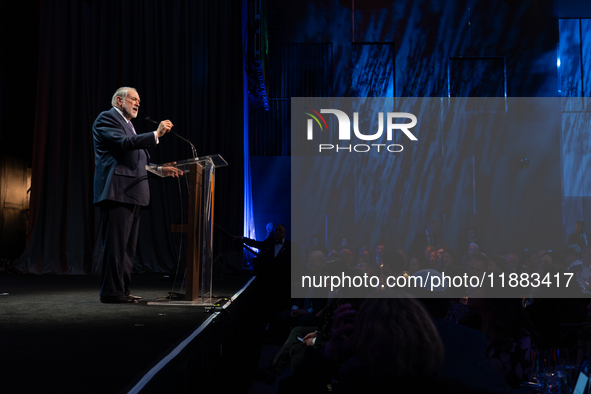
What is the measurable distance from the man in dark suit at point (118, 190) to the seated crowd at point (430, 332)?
1076 millimetres

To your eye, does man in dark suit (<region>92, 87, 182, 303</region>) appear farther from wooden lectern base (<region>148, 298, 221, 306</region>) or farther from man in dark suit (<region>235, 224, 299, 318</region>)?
man in dark suit (<region>235, 224, 299, 318</region>)

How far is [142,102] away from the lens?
638cm

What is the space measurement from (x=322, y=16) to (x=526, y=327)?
818 cm

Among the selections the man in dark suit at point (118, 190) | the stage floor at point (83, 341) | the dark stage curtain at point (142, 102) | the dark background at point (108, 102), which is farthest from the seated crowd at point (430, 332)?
the dark background at point (108, 102)

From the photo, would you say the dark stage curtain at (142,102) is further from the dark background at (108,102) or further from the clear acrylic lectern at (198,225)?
the clear acrylic lectern at (198,225)

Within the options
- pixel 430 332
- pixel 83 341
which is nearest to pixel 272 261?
pixel 83 341

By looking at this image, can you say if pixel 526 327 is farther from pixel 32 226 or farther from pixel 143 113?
pixel 32 226

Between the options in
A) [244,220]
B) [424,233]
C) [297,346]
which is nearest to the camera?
[297,346]

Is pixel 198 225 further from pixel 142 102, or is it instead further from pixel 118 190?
pixel 142 102

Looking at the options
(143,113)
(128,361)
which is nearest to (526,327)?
(128,361)

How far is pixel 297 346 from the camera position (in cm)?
333

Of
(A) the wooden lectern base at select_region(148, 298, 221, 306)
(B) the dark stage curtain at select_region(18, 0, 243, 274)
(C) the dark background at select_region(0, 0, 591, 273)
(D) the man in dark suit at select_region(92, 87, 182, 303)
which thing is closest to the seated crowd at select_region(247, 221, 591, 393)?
(A) the wooden lectern base at select_region(148, 298, 221, 306)

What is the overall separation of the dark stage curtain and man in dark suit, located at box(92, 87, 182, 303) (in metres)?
3.44

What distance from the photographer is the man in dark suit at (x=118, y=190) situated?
268 centimetres
